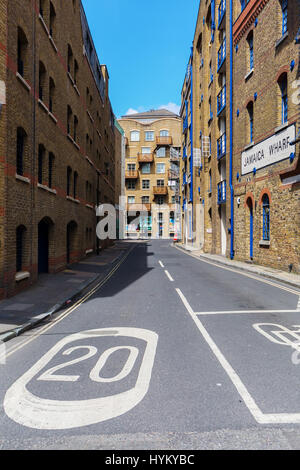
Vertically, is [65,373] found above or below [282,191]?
below

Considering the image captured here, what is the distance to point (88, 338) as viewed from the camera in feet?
18.9

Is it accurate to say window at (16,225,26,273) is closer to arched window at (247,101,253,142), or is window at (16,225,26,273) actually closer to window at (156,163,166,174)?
arched window at (247,101,253,142)

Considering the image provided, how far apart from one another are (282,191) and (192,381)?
480 inches

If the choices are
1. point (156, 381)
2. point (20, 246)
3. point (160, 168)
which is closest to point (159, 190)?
point (160, 168)

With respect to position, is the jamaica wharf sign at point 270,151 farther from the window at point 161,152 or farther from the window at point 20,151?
the window at point 161,152

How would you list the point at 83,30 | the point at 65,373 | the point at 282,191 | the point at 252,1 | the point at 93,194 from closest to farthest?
the point at 65,373
the point at 282,191
the point at 252,1
the point at 83,30
the point at 93,194

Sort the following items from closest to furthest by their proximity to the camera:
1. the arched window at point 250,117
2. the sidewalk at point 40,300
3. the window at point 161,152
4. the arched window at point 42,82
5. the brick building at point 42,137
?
the sidewalk at point 40,300 → the brick building at point 42,137 → the arched window at point 42,82 → the arched window at point 250,117 → the window at point 161,152

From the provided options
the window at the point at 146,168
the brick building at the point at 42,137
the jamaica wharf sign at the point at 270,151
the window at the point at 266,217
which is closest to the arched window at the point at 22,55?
the brick building at the point at 42,137

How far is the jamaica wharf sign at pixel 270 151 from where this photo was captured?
13578 mm

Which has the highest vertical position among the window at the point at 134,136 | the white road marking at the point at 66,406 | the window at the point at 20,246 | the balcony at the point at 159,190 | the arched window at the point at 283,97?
the window at the point at 134,136

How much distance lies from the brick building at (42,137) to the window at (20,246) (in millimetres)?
33
